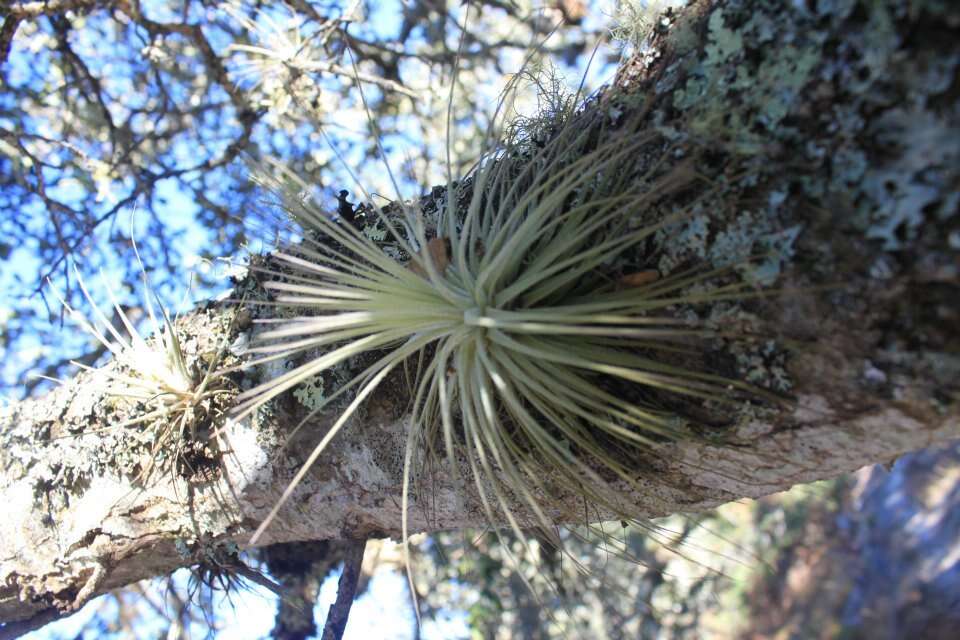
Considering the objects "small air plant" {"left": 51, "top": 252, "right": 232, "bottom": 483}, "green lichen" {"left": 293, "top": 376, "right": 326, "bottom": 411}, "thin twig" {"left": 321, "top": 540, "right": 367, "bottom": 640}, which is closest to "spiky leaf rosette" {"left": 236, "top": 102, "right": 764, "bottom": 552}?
"green lichen" {"left": 293, "top": 376, "right": 326, "bottom": 411}

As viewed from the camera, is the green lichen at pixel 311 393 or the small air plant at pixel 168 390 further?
the small air plant at pixel 168 390

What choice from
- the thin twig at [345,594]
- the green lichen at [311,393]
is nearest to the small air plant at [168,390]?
the green lichen at [311,393]

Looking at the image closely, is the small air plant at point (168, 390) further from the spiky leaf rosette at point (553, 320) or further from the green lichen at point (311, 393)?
the spiky leaf rosette at point (553, 320)

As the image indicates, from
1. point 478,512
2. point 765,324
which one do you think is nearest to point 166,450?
point 478,512

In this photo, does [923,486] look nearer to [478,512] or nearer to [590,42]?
[590,42]

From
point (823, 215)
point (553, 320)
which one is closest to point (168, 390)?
point (553, 320)

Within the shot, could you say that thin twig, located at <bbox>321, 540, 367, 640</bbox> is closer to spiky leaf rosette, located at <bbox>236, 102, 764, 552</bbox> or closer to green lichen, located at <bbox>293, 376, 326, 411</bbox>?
green lichen, located at <bbox>293, 376, 326, 411</bbox>

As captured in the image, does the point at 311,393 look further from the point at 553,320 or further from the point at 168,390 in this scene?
the point at 553,320
